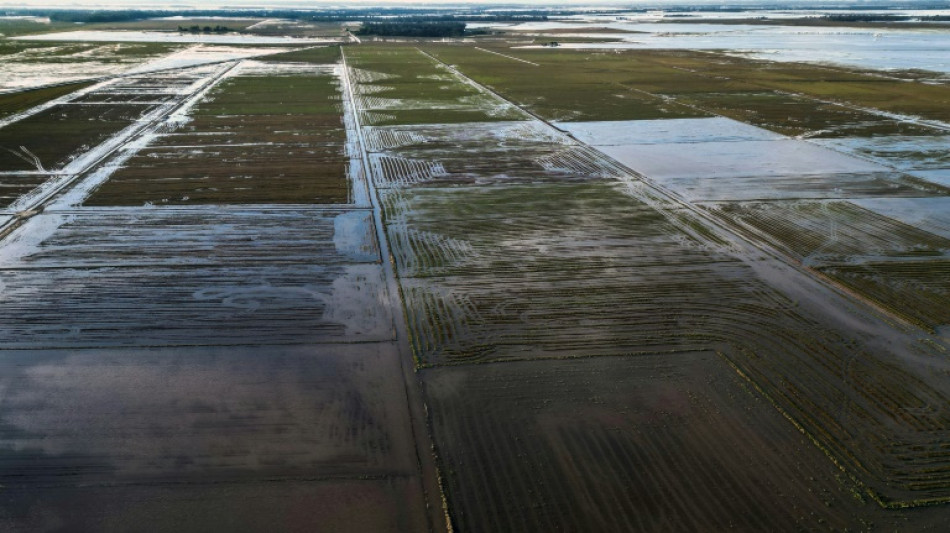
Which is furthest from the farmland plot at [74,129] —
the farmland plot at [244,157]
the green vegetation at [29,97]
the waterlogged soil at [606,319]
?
the waterlogged soil at [606,319]

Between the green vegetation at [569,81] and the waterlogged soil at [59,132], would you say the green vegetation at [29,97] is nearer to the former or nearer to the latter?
the waterlogged soil at [59,132]

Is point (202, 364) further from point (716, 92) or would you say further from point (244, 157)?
point (716, 92)

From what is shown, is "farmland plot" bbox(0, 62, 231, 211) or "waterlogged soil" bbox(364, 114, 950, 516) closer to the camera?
"waterlogged soil" bbox(364, 114, 950, 516)

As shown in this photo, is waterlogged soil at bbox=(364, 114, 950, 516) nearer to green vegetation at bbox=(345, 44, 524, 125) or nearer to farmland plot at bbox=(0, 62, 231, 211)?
green vegetation at bbox=(345, 44, 524, 125)

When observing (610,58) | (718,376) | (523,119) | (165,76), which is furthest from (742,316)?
(610,58)

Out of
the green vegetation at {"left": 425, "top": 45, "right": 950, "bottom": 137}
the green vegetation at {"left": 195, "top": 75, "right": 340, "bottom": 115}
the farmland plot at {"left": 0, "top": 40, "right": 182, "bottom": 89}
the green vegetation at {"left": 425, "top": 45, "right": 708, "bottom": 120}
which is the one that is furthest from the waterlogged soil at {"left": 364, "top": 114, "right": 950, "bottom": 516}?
the farmland plot at {"left": 0, "top": 40, "right": 182, "bottom": 89}

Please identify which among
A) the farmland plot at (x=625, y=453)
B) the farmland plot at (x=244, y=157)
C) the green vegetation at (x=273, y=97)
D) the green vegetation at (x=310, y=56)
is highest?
the green vegetation at (x=310, y=56)
